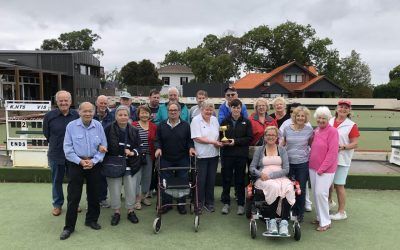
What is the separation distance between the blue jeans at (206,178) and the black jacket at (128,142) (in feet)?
2.80

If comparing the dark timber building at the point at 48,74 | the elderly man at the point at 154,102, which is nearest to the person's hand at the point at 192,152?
the elderly man at the point at 154,102

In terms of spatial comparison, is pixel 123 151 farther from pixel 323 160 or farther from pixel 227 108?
pixel 323 160

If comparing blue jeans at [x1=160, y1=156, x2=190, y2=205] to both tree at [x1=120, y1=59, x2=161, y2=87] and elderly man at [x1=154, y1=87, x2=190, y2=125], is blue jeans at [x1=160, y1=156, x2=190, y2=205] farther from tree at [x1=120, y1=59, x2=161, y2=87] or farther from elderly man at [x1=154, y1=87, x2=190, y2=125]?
tree at [x1=120, y1=59, x2=161, y2=87]

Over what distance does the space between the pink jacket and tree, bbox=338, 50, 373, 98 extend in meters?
47.8

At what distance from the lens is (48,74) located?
29.2 metres

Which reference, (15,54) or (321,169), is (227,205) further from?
(15,54)

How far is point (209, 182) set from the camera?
16.9 feet

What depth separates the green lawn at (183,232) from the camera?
409 centimetres

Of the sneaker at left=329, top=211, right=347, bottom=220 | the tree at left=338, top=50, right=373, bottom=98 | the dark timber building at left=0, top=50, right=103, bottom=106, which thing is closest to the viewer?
the sneaker at left=329, top=211, right=347, bottom=220

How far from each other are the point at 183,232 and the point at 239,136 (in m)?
1.42

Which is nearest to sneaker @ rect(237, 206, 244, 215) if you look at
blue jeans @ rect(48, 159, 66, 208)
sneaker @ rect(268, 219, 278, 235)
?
sneaker @ rect(268, 219, 278, 235)

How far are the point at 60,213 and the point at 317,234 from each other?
134 inches

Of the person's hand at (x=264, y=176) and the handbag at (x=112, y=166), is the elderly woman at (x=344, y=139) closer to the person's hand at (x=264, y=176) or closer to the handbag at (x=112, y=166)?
the person's hand at (x=264, y=176)

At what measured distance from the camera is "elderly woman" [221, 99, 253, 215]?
4866 mm
